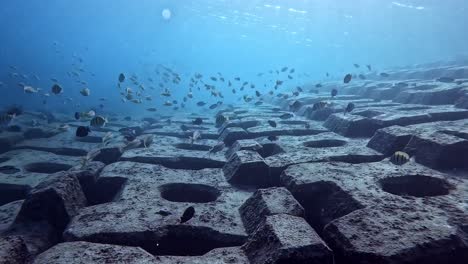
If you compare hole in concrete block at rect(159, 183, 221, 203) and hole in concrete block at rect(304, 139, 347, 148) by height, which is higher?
hole in concrete block at rect(304, 139, 347, 148)

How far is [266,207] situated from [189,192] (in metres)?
2.58

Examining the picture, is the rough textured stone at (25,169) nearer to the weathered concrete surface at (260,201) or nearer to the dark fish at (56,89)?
the weathered concrete surface at (260,201)

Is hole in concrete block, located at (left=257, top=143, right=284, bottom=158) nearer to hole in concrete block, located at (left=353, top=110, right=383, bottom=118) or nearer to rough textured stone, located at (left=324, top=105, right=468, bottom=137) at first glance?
rough textured stone, located at (left=324, top=105, right=468, bottom=137)

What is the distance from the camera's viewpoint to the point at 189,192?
677 cm

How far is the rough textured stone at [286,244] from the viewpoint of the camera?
3352 millimetres

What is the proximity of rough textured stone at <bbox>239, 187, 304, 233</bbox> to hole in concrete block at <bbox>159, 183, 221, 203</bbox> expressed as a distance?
1.31 m

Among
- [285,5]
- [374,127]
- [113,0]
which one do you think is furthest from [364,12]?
[113,0]

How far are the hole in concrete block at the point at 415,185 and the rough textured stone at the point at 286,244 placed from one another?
240 cm

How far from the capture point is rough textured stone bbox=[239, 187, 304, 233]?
14.9 ft

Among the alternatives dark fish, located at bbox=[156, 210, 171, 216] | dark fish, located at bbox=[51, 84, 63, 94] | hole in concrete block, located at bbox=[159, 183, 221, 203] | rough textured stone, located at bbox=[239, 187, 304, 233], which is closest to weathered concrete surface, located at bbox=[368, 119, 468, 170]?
rough textured stone, located at bbox=[239, 187, 304, 233]

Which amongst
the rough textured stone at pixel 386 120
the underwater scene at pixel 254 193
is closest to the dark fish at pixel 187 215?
the underwater scene at pixel 254 193

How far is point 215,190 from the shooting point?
634 centimetres

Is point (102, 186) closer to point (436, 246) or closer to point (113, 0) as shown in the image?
point (436, 246)

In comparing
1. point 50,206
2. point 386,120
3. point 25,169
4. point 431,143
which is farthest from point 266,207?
point 25,169
